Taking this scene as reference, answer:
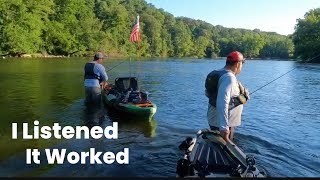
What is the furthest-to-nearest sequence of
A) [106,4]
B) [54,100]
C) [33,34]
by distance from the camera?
[106,4]
[33,34]
[54,100]

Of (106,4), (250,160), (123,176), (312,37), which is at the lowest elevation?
(123,176)

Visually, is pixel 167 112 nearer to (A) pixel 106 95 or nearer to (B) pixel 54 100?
(A) pixel 106 95

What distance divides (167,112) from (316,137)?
6.29m

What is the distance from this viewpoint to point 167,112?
16562 millimetres

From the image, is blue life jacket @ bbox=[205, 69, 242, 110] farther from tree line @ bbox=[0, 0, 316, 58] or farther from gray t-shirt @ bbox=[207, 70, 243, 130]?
tree line @ bbox=[0, 0, 316, 58]

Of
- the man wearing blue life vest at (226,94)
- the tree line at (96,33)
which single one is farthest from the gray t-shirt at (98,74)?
the tree line at (96,33)

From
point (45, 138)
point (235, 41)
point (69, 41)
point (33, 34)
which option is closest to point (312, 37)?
point (69, 41)

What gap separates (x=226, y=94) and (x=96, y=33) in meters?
100

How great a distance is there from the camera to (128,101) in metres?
14.0

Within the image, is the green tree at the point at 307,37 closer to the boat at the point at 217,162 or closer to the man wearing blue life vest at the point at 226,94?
the man wearing blue life vest at the point at 226,94

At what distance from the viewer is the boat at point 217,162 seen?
5867 millimetres

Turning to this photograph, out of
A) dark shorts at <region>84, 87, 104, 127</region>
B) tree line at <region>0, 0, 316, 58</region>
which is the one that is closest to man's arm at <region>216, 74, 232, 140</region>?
dark shorts at <region>84, 87, 104, 127</region>

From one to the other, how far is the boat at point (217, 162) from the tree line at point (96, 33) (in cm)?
2643

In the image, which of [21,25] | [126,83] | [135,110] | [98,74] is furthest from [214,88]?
[21,25]
